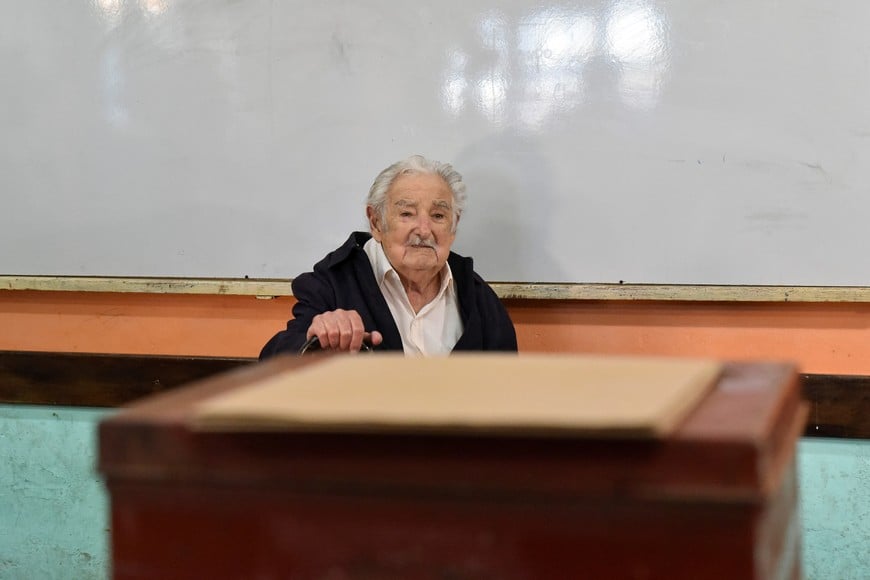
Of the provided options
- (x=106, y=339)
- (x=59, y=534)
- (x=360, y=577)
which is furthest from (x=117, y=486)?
(x=59, y=534)

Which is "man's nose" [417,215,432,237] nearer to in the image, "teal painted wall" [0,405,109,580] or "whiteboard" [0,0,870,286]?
"whiteboard" [0,0,870,286]

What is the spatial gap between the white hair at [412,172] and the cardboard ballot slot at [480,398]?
138 cm

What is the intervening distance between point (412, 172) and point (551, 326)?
1.53 ft

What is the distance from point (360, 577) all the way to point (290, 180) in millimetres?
1756

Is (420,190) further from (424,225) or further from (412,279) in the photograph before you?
(412,279)

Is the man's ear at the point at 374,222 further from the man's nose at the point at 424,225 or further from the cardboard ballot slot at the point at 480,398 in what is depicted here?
the cardboard ballot slot at the point at 480,398

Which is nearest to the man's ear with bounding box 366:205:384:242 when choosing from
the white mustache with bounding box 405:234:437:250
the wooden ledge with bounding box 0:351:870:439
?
the white mustache with bounding box 405:234:437:250

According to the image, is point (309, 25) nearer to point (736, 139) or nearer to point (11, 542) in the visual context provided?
point (736, 139)

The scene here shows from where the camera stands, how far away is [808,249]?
1.91m

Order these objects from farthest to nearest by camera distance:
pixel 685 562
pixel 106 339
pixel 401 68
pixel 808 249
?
pixel 106 339 < pixel 401 68 < pixel 808 249 < pixel 685 562

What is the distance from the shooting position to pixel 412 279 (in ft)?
6.40

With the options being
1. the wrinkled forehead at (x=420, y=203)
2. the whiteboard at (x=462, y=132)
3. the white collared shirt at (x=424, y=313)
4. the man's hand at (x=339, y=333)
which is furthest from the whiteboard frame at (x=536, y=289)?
the man's hand at (x=339, y=333)

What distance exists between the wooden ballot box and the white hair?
1457 mm

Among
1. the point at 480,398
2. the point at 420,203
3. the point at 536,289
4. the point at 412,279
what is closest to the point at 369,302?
the point at 412,279
